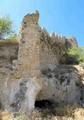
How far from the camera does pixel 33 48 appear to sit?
61.1 feet

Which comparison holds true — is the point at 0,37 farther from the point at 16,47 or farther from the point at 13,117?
the point at 13,117

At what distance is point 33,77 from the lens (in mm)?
17672

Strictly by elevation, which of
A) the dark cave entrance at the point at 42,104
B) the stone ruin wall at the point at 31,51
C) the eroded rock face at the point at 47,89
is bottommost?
the dark cave entrance at the point at 42,104

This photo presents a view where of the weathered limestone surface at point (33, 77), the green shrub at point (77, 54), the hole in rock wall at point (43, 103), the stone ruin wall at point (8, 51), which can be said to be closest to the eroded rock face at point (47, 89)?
the weathered limestone surface at point (33, 77)

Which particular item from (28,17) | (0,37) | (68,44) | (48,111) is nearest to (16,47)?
(28,17)

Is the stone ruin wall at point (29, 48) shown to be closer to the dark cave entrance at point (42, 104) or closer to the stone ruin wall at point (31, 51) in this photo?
the stone ruin wall at point (31, 51)

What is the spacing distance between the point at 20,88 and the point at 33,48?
293 centimetres

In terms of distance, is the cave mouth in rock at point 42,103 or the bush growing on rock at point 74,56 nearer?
the cave mouth in rock at point 42,103

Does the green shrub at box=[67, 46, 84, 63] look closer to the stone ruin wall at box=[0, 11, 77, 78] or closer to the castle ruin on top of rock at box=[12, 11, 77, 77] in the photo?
the stone ruin wall at box=[0, 11, 77, 78]

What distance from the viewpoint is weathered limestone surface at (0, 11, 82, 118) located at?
1692cm

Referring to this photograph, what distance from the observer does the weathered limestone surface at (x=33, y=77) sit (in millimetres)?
16922

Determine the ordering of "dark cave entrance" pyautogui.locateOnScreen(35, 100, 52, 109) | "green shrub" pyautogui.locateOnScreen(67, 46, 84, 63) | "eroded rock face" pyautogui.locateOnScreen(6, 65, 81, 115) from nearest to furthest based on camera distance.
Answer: "eroded rock face" pyautogui.locateOnScreen(6, 65, 81, 115)
"dark cave entrance" pyautogui.locateOnScreen(35, 100, 52, 109)
"green shrub" pyautogui.locateOnScreen(67, 46, 84, 63)

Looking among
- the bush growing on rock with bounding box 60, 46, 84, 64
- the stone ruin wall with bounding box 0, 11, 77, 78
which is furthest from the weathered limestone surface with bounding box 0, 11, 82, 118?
the bush growing on rock with bounding box 60, 46, 84, 64

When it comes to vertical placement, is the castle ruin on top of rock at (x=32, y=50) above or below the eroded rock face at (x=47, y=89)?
above
